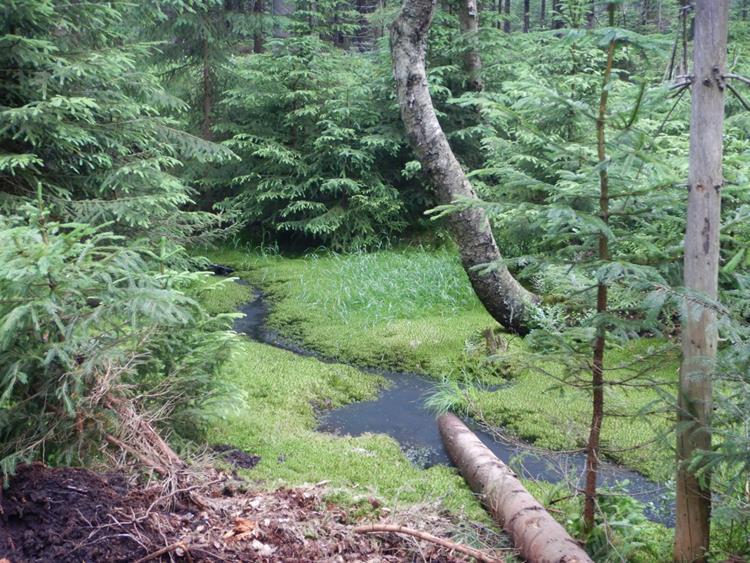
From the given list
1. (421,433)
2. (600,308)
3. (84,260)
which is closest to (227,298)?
(421,433)

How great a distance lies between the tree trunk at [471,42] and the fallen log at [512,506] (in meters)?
7.70

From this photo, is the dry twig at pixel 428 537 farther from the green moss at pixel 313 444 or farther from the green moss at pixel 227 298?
the green moss at pixel 227 298

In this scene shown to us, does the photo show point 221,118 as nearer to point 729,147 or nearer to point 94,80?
point 94,80

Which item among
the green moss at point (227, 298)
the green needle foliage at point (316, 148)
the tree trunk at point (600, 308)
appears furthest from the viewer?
the green needle foliage at point (316, 148)

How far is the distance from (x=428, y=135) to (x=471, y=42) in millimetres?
4984

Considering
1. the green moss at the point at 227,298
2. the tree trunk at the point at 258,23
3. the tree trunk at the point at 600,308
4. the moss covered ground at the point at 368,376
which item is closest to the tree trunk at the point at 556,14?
the tree trunk at the point at 600,308

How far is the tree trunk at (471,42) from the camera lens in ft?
35.3

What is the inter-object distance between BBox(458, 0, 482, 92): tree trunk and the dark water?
244 inches

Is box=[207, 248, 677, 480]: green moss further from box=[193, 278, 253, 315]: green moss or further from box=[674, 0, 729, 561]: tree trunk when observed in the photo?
box=[674, 0, 729, 561]: tree trunk

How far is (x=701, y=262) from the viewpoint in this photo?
2832 millimetres

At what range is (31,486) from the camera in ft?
9.11

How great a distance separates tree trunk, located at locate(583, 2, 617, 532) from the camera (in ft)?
9.66

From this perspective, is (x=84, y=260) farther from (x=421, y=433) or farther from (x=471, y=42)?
(x=471, y=42)

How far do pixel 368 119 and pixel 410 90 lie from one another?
5.41m
